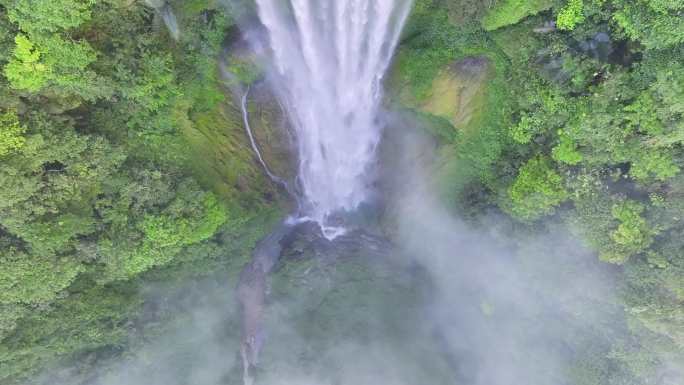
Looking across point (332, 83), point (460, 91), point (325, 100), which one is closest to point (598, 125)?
point (460, 91)

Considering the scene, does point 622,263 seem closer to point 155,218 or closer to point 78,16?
point 155,218

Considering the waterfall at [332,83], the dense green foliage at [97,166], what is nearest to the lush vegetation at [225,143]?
the dense green foliage at [97,166]

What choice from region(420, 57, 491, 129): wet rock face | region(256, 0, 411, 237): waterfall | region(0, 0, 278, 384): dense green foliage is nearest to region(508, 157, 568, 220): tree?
region(420, 57, 491, 129): wet rock face

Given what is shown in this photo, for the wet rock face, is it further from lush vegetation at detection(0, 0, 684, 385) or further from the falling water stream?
the falling water stream

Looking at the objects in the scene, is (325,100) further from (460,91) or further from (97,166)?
(97,166)

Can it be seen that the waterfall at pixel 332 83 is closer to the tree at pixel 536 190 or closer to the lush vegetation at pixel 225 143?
the lush vegetation at pixel 225 143

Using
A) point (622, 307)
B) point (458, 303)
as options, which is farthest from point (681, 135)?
point (458, 303)
